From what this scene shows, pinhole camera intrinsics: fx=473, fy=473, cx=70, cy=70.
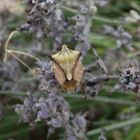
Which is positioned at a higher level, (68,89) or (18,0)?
(18,0)

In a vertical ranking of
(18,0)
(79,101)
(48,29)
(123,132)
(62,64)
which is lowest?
(123,132)

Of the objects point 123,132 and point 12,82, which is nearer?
point 12,82

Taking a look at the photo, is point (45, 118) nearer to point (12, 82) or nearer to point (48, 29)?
point (48, 29)

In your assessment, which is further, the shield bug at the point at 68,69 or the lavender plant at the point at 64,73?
the lavender plant at the point at 64,73

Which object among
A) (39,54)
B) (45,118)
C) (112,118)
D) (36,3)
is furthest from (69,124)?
(112,118)

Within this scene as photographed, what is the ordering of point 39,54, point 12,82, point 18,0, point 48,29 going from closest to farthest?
point 48,29 < point 12,82 < point 39,54 < point 18,0

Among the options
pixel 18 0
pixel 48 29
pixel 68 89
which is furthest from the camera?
pixel 18 0

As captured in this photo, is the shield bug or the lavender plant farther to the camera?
the lavender plant
